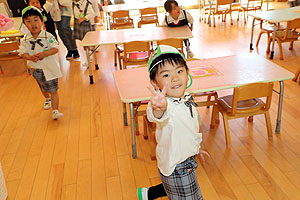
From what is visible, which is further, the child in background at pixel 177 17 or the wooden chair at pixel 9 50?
the wooden chair at pixel 9 50

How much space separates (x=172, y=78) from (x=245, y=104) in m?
1.57

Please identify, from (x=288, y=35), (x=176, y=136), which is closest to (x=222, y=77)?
(x=176, y=136)

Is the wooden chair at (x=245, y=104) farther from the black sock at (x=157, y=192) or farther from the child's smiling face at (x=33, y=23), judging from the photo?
the child's smiling face at (x=33, y=23)

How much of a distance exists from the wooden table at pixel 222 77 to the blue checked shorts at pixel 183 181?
860 millimetres

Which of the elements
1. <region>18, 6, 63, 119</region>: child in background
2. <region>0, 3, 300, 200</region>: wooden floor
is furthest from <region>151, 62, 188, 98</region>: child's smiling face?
<region>18, 6, 63, 119</region>: child in background

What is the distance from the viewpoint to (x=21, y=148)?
10.1 ft

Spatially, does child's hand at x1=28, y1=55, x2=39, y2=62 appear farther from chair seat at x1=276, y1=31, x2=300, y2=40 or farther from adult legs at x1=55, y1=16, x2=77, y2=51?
chair seat at x1=276, y1=31, x2=300, y2=40

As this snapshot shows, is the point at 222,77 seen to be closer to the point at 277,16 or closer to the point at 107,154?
the point at 107,154

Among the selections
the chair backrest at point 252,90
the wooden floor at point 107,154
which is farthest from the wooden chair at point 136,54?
the chair backrest at point 252,90

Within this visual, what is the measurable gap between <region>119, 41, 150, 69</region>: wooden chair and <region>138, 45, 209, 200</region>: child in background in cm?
233

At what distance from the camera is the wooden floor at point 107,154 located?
240cm

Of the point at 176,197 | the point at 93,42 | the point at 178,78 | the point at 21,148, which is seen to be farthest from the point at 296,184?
the point at 93,42

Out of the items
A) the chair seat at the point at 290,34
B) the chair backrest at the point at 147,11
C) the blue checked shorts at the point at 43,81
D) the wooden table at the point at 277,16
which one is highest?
the chair backrest at the point at 147,11

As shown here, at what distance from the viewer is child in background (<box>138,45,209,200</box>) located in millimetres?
1477
